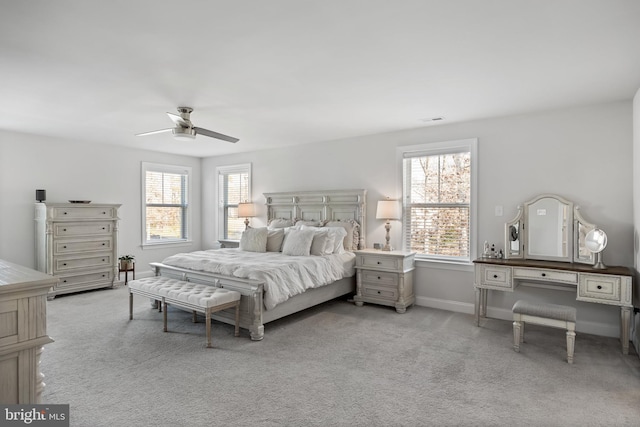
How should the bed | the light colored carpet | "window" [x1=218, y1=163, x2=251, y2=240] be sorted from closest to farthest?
the light colored carpet → the bed → "window" [x1=218, y1=163, x2=251, y2=240]

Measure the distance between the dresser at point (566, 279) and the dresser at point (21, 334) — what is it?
156 inches

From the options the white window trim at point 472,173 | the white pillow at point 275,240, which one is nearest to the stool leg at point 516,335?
the white window trim at point 472,173

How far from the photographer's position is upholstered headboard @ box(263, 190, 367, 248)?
18.3 ft

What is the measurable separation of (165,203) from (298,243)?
12.2 feet

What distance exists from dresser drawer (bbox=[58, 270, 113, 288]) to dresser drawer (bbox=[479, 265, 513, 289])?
5660 mm

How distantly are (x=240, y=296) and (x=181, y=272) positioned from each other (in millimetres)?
1114

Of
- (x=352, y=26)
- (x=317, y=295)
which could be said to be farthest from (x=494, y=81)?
(x=317, y=295)

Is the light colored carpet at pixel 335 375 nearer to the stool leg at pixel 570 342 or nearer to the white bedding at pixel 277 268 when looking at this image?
the stool leg at pixel 570 342

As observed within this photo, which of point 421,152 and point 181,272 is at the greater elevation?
point 421,152

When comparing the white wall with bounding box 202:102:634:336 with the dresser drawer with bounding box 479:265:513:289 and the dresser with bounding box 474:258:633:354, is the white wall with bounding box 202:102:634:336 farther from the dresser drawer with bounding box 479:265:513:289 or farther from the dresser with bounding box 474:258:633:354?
the dresser drawer with bounding box 479:265:513:289

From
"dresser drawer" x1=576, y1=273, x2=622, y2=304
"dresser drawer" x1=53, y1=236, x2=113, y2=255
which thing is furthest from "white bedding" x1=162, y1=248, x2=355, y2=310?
"dresser drawer" x1=576, y1=273, x2=622, y2=304

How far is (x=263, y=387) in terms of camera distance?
8.84 ft

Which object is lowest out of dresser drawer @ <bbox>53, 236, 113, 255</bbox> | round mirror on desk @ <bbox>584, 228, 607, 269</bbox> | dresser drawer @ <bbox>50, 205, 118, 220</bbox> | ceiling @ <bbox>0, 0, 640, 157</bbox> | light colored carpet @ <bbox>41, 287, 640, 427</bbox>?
light colored carpet @ <bbox>41, 287, 640, 427</bbox>

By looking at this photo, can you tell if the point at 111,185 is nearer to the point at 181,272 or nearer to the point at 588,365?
the point at 181,272
